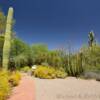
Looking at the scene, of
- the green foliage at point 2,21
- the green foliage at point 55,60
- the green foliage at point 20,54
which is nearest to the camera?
the green foliage at point 2,21

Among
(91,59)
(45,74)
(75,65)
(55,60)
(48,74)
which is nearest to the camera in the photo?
(45,74)

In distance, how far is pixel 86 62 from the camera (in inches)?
1001

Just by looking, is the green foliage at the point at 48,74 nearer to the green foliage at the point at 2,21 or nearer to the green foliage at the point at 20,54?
the green foliage at the point at 2,21

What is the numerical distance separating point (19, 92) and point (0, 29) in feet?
46.5

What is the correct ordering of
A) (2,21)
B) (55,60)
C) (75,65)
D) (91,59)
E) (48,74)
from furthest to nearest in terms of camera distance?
(55,60) < (2,21) < (91,59) < (75,65) < (48,74)

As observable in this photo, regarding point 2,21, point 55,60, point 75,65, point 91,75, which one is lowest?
point 91,75

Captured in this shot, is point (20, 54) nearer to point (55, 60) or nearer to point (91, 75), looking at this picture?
point (55, 60)

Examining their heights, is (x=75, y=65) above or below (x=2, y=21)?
below

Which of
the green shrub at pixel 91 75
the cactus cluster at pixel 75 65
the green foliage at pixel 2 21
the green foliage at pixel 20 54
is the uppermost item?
the green foliage at pixel 2 21

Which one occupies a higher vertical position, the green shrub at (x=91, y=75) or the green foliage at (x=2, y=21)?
the green foliage at (x=2, y=21)

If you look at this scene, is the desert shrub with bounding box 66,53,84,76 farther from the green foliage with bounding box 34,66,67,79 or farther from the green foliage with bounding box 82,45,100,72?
the green foliage with bounding box 34,66,67,79

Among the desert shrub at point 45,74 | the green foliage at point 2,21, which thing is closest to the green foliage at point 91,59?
the desert shrub at point 45,74

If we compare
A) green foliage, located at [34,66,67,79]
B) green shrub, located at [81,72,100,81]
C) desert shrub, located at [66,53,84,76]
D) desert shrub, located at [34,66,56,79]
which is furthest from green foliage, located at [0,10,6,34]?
Answer: green shrub, located at [81,72,100,81]

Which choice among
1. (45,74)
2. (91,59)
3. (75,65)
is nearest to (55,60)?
(75,65)
